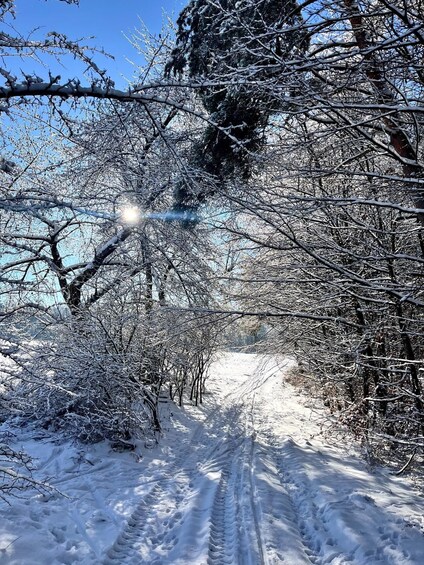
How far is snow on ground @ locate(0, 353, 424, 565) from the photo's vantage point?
4.15 m

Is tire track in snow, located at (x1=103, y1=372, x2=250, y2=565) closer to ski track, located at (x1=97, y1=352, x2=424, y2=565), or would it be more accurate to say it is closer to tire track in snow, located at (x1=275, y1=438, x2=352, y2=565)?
ski track, located at (x1=97, y1=352, x2=424, y2=565)

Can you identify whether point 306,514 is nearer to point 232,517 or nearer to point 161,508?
point 232,517

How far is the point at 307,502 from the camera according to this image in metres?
5.59

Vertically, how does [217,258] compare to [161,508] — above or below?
above

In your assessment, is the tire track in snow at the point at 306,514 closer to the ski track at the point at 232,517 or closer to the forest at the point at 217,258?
the ski track at the point at 232,517

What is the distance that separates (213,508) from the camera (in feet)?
17.4

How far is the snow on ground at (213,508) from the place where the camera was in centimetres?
415

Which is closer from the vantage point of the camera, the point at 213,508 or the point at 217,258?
the point at 213,508

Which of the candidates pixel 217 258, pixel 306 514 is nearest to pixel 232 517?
pixel 306 514

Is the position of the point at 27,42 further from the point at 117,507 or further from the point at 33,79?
the point at 117,507

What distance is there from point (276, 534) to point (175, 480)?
261 centimetres

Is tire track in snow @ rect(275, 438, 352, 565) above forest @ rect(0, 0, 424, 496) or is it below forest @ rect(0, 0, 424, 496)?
below

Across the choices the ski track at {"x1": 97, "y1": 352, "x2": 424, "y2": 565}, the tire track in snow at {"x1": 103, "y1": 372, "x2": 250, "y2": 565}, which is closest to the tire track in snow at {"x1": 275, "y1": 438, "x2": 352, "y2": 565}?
the ski track at {"x1": 97, "y1": 352, "x2": 424, "y2": 565}

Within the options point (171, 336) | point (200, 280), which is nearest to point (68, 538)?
point (171, 336)
